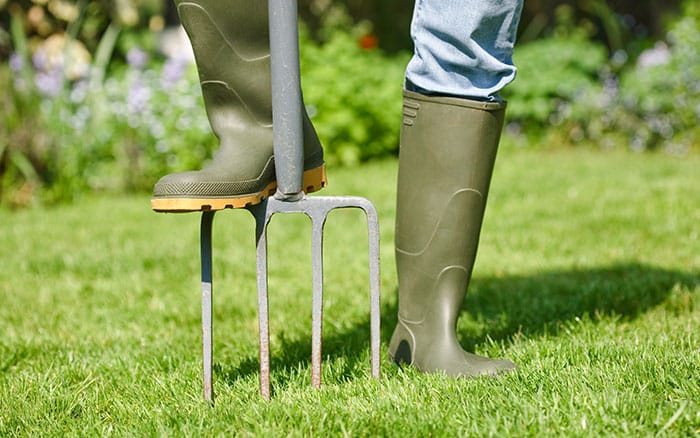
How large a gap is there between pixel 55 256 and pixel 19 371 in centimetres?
158

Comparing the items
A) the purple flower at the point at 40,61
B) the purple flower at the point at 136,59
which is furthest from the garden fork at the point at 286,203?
the purple flower at the point at 40,61

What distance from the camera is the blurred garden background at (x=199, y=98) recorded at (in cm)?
548

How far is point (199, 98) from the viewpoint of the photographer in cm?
608

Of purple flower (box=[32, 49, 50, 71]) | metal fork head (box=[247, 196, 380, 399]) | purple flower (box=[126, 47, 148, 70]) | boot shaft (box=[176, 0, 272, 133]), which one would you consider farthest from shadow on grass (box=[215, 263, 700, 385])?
purple flower (box=[32, 49, 50, 71])

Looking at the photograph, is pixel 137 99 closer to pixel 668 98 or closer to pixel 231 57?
pixel 668 98

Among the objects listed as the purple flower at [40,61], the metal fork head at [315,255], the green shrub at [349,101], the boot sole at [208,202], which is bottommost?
the green shrub at [349,101]

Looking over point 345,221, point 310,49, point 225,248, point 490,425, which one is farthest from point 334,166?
point 490,425

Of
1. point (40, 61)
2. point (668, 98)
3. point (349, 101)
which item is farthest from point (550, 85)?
point (40, 61)

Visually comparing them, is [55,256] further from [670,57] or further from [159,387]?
[670,57]

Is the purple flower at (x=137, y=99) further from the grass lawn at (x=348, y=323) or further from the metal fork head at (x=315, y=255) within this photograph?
the metal fork head at (x=315, y=255)

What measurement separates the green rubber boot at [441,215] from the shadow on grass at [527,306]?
22cm

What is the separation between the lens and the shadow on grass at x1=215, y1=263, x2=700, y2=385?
2287mm

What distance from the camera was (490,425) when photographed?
1.64 m

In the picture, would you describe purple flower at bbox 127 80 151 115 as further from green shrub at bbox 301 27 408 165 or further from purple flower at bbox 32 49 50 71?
green shrub at bbox 301 27 408 165
